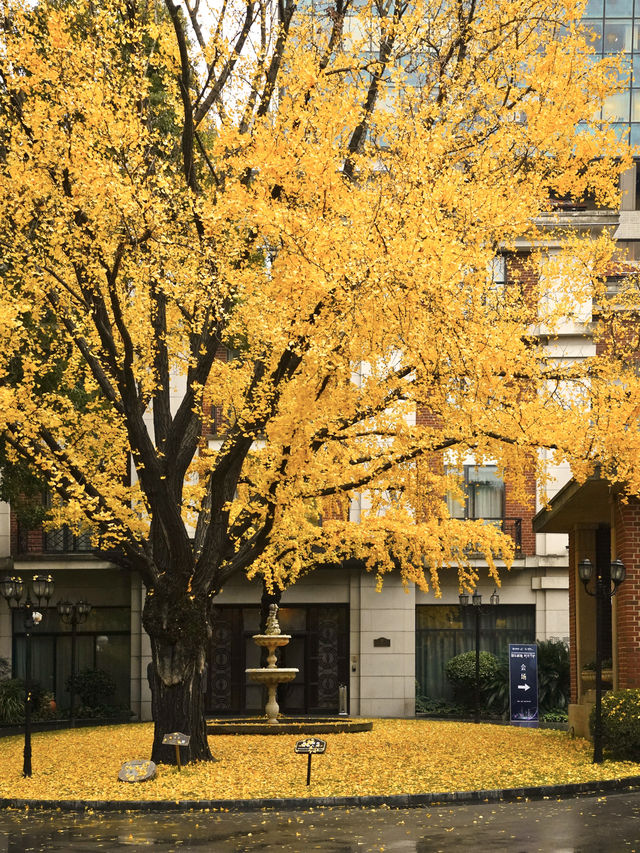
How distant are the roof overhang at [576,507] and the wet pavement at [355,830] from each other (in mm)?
6894

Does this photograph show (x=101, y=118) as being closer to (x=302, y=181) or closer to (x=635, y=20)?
(x=302, y=181)

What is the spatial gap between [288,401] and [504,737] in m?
10.8

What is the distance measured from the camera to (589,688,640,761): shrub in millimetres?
20161

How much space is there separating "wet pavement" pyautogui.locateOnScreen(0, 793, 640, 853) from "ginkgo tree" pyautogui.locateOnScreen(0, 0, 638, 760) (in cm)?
473

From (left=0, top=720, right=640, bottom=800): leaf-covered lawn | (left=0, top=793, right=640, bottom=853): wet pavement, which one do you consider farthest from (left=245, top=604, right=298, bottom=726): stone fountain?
(left=0, top=793, right=640, bottom=853): wet pavement

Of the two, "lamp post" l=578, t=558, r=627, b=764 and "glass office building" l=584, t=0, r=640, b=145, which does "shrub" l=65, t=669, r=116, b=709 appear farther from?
"glass office building" l=584, t=0, r=640, b=145

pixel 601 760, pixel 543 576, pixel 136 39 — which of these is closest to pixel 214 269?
pixel 136 39

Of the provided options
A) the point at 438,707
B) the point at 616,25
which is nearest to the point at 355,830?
the point at 438,707

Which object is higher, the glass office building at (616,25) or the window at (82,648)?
the glass office building at (616,25)

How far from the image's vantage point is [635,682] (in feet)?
71.7

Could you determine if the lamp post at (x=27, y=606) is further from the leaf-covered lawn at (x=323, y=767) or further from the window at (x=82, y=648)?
the window at (x=82, y=648)

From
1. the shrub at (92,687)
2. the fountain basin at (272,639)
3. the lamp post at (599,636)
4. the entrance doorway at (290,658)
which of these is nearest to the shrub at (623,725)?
the lamp post at (599,636)

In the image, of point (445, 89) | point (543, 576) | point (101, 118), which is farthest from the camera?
point (543, 576)

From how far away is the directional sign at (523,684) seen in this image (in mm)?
30656
